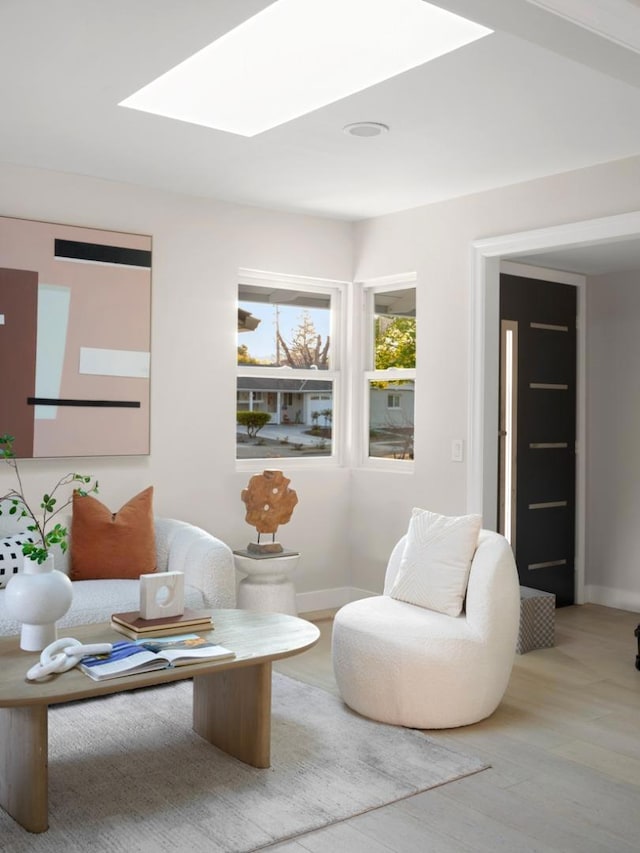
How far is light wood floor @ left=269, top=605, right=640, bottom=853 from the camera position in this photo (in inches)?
101

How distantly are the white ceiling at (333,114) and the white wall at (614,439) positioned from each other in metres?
1.67

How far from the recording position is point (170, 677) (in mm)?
2711

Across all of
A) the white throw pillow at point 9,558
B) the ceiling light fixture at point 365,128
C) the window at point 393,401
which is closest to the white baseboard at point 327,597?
the window at point 393,401

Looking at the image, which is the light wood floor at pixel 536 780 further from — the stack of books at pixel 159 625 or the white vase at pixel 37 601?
the white vase at pixel 37 601

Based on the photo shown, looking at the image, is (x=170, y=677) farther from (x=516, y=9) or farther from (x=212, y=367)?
(x=212, y=367)

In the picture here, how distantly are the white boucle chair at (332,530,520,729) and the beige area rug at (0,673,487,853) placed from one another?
12 cm

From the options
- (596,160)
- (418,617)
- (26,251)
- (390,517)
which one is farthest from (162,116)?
(390,517)

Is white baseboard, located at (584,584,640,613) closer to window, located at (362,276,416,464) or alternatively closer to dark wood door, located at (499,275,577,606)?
dark wood door, located at (499,275,577,606)

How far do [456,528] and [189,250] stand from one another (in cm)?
226

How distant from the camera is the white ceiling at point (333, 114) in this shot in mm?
2641

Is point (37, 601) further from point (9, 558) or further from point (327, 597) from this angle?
point (327, 597)

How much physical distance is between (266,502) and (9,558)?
1434 millimetres

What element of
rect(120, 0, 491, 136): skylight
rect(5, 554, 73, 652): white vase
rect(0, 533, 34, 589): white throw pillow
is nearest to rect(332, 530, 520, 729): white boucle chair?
rect(5, 554, 73, 652): white vase

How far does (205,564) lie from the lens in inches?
162
